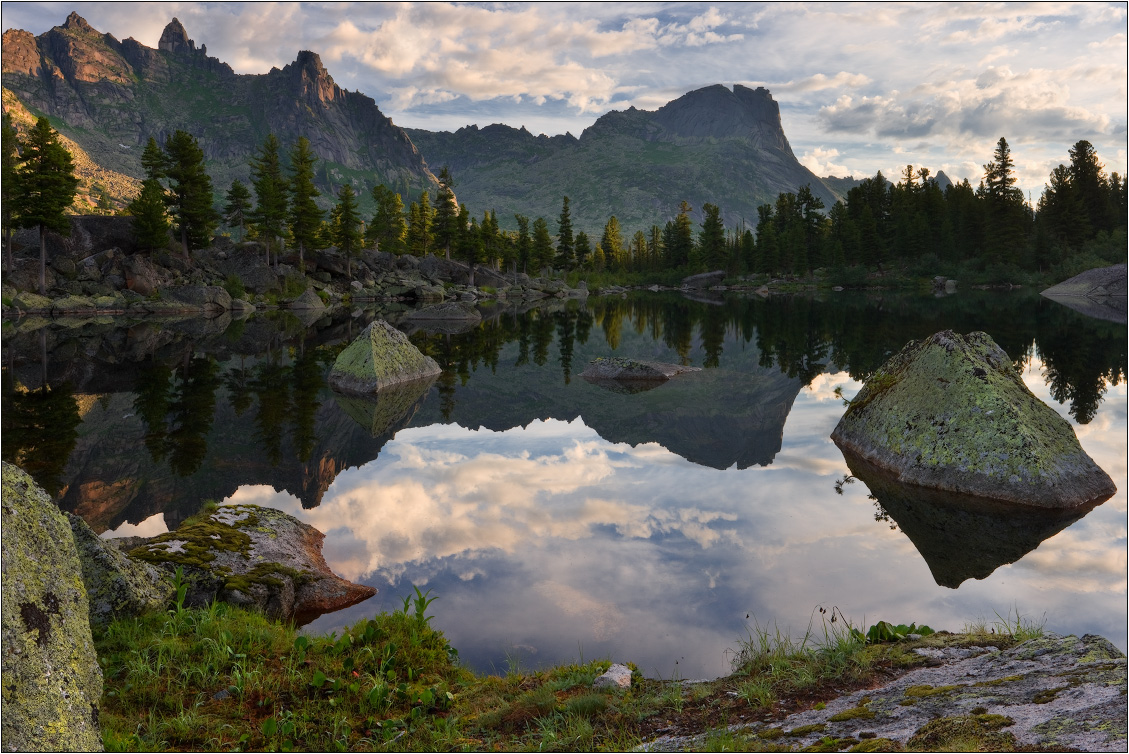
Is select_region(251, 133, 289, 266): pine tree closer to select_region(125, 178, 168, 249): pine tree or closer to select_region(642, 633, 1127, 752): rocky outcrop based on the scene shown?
select_region(125, 178, 168, 249): pine tree

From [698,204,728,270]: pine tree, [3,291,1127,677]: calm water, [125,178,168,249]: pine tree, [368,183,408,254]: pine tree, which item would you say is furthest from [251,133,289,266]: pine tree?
[698,204,728,270]: pine tree

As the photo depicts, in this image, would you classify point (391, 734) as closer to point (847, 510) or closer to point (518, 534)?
point (518, 534)

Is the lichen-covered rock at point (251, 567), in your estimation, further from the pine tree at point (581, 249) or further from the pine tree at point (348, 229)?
the pine tree at point (581, 249)

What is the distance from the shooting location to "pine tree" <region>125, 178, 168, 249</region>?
67188 mm

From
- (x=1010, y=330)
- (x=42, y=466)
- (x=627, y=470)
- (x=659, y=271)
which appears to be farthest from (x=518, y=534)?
(x=659, y=271)

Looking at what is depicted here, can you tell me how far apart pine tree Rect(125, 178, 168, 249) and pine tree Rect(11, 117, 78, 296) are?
22.2ft

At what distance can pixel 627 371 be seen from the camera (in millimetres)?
24672

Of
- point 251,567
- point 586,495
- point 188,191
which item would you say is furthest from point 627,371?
point 188,191

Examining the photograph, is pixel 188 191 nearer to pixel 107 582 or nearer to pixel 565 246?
pixel 565 246

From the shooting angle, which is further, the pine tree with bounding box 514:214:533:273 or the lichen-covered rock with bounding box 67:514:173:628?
the pine tree with bounding box 514:214:533:273

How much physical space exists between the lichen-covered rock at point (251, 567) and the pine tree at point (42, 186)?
6364 centimetres

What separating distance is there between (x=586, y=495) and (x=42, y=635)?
8.76m

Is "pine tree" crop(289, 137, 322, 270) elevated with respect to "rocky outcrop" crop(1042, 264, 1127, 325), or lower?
elevated

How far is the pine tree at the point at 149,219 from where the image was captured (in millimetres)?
67188
